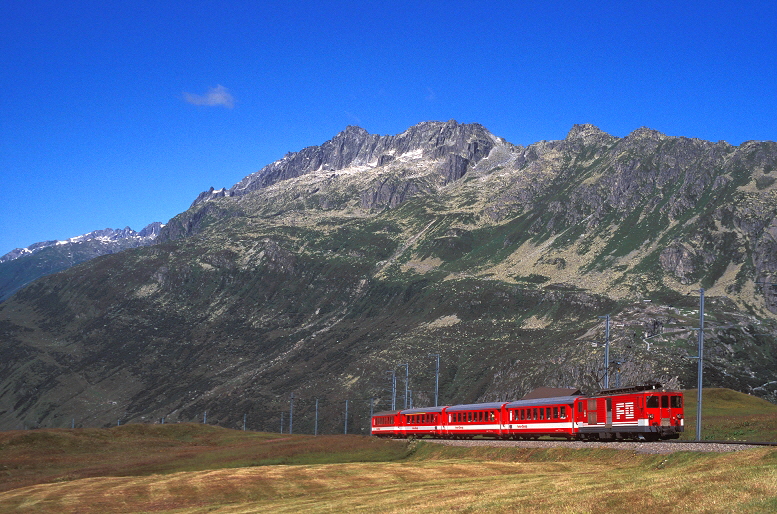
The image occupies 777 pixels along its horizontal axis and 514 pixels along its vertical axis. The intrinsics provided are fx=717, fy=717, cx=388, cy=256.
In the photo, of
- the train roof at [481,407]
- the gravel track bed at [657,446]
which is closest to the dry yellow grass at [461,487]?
the gravel track bed at [657,446]

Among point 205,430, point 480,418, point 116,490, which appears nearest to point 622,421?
point 480,418

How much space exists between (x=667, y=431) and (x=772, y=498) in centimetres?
3094

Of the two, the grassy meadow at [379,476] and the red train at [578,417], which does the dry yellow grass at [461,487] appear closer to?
the grassy meadow at [379,476]

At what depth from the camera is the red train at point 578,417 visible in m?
53.8

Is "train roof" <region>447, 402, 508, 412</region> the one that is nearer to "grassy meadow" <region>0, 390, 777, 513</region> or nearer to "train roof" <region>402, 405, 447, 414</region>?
"train roof" <region>402, 405, 447, 414</region>

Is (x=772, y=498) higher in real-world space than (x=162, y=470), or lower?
higher

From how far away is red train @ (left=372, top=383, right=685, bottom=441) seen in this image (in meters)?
53.8

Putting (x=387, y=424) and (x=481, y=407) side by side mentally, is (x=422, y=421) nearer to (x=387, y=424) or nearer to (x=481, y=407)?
(x=387, y=424)

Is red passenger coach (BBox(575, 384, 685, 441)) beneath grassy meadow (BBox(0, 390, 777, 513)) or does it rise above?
above

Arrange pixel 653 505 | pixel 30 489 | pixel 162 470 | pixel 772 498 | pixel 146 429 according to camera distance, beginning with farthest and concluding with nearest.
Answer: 1. pixel 146 429
2. pixel 162 470
3. pixel 30 489
4. pixel 653 505
5. pixel 772 498

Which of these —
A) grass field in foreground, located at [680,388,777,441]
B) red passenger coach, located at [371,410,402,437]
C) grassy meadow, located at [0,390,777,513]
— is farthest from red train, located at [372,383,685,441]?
red passenger coach, located at [371,410,402,437]

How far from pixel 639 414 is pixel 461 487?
20009 millimetres

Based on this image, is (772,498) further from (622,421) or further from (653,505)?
(622,421)

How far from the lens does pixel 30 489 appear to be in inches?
2338
